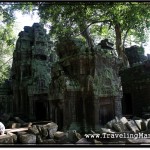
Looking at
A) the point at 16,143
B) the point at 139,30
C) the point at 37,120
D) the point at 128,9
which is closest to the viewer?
the point at 16,143

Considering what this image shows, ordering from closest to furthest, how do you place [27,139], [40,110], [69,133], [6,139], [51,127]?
[6,139] → [27,139] → [69,133] → [51,127] → [40,110]

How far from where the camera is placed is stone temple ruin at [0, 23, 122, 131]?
203 inches

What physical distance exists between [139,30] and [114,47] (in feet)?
2.14

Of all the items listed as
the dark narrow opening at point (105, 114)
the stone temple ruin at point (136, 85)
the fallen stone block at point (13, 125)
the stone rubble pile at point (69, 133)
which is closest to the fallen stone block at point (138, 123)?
the stone rubble pile at point (69, 133)

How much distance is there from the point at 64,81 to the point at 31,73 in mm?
685

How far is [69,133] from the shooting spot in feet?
15.9

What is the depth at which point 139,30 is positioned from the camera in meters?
5.67

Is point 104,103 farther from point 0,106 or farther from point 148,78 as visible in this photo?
point 0,106

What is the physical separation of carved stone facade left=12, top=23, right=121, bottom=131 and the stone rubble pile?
0.18m

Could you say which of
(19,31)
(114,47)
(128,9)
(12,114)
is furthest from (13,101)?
(128,9)

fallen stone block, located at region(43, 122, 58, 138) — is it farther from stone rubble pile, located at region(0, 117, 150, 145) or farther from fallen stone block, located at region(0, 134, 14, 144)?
fallen stone block, located at region(0, 134, 14, 144)

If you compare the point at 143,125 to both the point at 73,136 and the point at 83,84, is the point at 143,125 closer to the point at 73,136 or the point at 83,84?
the point at 73,136

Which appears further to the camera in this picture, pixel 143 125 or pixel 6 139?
pixel 143 125

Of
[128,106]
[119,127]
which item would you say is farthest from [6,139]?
[128,106]
